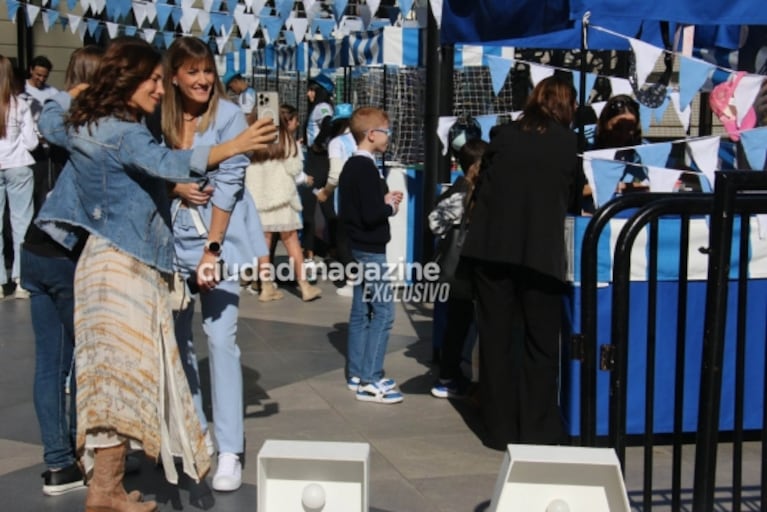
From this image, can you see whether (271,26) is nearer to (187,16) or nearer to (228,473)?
(187,16)

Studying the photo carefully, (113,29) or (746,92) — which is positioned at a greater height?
(113,29)

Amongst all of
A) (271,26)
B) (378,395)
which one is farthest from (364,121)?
(271,26)

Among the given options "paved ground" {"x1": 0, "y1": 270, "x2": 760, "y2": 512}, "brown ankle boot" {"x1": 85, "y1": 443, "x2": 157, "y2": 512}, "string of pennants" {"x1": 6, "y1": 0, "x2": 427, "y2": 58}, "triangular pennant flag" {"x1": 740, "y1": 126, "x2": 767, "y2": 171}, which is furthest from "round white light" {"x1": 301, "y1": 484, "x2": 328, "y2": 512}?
"string of pennants" {"x1": 6, "y1": 0, "x2": 427, "y2": 58}

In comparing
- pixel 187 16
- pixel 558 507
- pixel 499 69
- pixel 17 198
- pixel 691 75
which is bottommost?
pixel 558 507

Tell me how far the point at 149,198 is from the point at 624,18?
8.27 feet

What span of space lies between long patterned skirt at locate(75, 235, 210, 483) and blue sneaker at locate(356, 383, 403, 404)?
7.66ft

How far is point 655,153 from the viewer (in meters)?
5.68

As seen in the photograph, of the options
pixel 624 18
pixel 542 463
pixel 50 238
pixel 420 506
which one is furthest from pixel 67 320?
pixel 624 18

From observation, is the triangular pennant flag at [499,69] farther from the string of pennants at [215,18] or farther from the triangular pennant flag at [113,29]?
the triangular pennant flag at [113,29]

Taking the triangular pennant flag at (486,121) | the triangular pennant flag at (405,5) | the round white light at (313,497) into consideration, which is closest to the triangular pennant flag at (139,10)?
the triangular pennant flag at (405,5)

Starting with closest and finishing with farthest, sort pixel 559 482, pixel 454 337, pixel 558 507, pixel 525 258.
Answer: pixel 558 507
pixel 559 482
pixel 525 258
pixel 454 337

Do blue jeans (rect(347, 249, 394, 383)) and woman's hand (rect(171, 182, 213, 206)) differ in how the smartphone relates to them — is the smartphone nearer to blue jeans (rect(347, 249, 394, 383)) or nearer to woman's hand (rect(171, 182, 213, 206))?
woman's hand (rect(171, 182, 213, 206))

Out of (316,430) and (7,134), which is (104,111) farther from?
(7,134)

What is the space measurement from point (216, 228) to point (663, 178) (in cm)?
250
